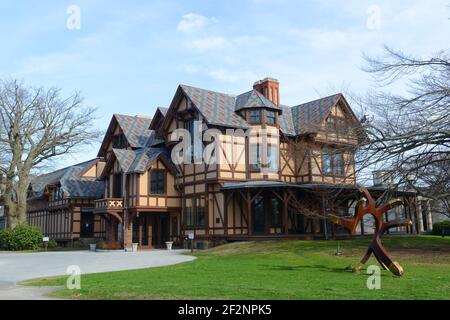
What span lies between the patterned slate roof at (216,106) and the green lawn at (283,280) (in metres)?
11.3

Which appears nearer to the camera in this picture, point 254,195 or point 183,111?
point 254,195

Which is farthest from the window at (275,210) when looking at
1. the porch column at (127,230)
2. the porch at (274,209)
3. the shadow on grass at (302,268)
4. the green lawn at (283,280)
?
the shadow on grass at (302,268)

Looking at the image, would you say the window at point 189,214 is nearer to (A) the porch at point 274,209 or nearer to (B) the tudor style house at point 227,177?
(B) the tudor style house at point 227,177

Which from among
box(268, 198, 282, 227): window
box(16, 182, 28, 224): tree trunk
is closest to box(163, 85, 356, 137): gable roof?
box(268, 198, 282, 227): window

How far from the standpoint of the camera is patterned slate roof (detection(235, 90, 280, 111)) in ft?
104

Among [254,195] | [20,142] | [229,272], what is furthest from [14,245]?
[229,272]

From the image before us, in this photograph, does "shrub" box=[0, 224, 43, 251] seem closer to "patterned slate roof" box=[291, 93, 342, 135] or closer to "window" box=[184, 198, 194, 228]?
"window" box=[184, 198, 194, 228]

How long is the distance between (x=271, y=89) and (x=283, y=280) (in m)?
23.4

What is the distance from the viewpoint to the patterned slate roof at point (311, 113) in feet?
107

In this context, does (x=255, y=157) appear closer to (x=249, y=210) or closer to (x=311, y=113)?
(x=249, y=210)

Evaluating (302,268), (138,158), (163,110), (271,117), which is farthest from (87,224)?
(302,268)
